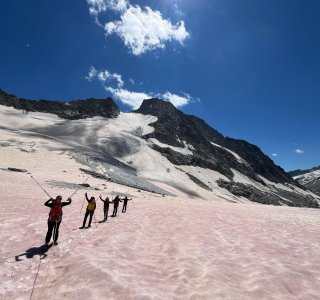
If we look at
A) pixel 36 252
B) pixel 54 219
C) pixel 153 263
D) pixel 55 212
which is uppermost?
pixel 55 212

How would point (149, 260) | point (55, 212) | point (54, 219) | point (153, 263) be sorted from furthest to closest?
point (55, 212) → point (54, 219) → point (149, 260) → point (153, 263)

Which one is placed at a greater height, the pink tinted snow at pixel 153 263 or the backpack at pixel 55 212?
the backpack at pixel 55 212

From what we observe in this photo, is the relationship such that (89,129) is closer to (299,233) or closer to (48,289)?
(299,233)

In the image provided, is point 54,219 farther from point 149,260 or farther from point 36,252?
point 149,260

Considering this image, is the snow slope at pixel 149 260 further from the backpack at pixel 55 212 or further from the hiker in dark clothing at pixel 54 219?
the backpack at pixel 55 212

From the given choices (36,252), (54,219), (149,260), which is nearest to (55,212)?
(54,219)

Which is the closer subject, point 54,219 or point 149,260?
point 149,260

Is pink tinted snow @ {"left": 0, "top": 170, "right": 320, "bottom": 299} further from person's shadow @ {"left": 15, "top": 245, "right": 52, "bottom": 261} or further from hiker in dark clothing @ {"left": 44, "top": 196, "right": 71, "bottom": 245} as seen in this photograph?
hiker in dark clothing @ {"left": 44, "top": 196, "right": 71, "bottom": 245}

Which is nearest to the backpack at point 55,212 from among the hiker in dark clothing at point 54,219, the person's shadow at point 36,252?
the hiker in dark clothing at point 54,219

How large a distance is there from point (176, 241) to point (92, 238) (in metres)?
4.54

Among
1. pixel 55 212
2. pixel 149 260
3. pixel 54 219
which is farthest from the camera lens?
pixel 55 212

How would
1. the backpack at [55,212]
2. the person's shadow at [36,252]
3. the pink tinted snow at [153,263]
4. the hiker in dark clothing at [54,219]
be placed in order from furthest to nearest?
1. the backpack at [55,212]
2. the hiker in dark clothing at [54,219]
3. the person's shadow at [36,252]
4. the pink tinted snow at [153,263]

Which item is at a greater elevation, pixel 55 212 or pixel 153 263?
pixel 55 212

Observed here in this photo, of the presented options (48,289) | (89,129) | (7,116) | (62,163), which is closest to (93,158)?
(62,163)
